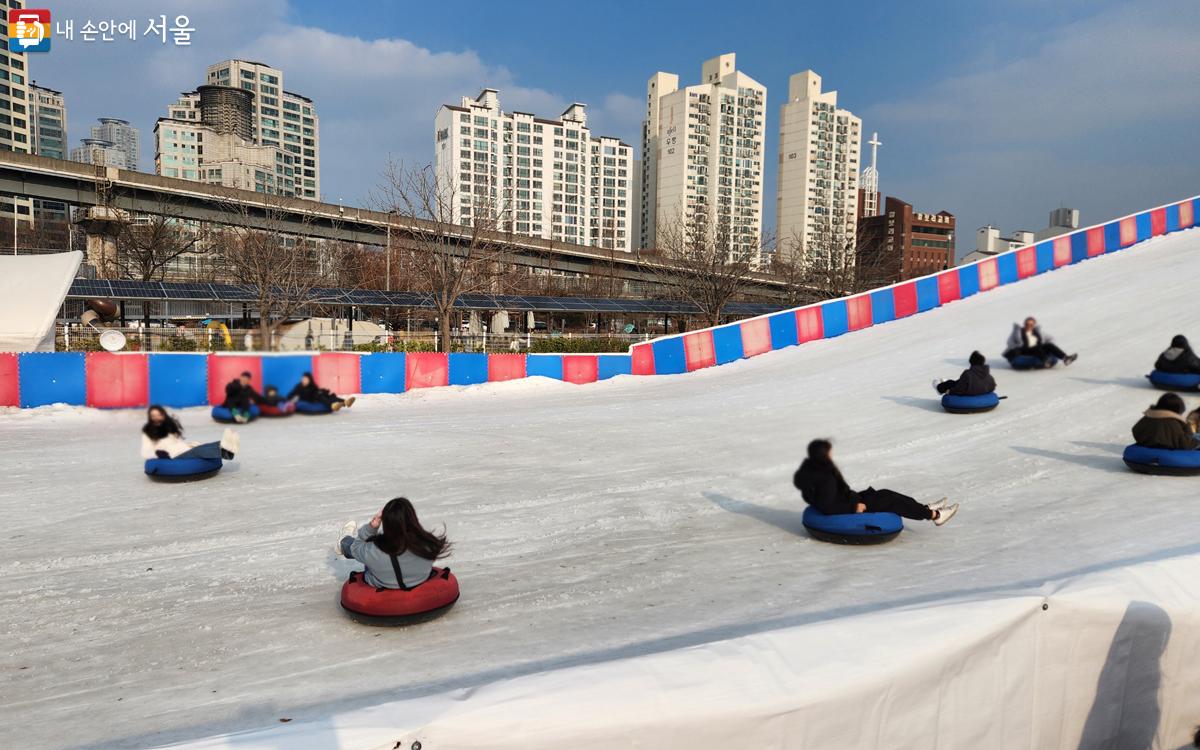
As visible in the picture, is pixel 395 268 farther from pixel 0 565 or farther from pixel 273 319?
pixel 273 319

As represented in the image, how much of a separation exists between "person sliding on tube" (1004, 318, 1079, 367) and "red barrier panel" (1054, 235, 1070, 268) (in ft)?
46.6

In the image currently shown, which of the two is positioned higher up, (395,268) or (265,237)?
(395,268)

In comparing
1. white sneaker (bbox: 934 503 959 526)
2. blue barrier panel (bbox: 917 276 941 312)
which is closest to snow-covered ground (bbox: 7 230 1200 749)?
white sneaker (bbox: 934 503 959 526)

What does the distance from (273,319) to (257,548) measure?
4.68 metres

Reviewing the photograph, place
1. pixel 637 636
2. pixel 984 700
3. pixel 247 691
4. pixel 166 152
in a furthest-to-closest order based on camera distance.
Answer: pixel 166 152
pixel 637 636
pixel 247 691
pixel 984 700

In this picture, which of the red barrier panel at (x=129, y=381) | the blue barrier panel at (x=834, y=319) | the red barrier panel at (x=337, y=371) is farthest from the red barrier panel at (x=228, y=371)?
the blue barrier panel at (x=834, y=319)

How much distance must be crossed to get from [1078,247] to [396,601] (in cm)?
3400

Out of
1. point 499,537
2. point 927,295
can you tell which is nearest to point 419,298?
point 927,295

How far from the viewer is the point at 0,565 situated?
6719mm

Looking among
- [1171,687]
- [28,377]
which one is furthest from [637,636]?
[28,377]

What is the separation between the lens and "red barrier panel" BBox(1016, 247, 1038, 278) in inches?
1126

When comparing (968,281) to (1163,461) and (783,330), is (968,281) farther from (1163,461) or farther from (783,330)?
(1163,461)

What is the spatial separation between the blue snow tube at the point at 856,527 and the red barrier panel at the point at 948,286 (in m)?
22.0

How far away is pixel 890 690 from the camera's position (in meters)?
3.47
